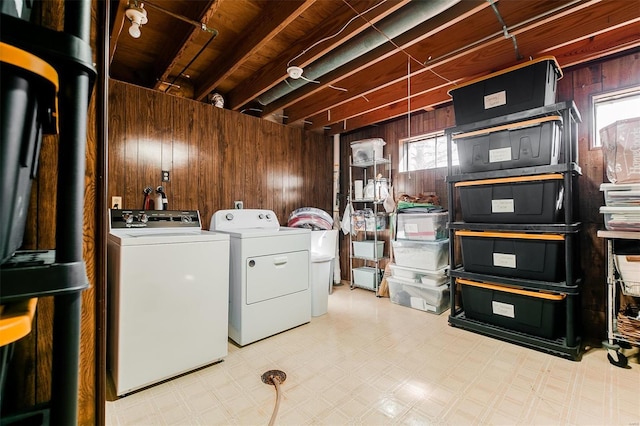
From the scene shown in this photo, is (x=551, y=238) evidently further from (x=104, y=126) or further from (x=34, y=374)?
(x=34, y=374)

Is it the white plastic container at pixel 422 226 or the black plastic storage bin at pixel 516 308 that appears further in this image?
the white plastic container at pixel 422 226

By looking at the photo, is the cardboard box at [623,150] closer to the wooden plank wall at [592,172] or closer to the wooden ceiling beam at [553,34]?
the wooden plank wall at [592,172]

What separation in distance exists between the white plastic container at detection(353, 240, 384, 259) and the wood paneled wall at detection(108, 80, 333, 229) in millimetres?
886

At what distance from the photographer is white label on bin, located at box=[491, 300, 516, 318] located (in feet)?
7.56

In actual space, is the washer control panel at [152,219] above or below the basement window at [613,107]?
below

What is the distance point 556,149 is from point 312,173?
2747 millimetres

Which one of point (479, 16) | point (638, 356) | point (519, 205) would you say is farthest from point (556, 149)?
point (638, 356)

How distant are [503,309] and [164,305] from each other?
8.30 ft

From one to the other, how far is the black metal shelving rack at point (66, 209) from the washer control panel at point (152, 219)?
201 centimetres

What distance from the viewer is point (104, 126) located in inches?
33.2

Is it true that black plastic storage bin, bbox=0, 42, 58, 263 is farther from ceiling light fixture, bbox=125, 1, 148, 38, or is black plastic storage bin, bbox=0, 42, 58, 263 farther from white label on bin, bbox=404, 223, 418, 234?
white label on bin, bbox=404, 223, 418, 234

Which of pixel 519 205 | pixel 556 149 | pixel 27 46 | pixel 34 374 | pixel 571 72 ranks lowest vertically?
pixel 34 374

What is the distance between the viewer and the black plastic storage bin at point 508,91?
212 centimetres

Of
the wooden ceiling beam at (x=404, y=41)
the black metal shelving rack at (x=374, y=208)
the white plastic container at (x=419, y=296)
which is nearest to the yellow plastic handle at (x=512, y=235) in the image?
the white plastic container at (x=419, y=296)
